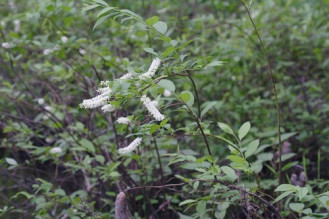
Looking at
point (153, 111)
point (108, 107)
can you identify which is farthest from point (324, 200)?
point (108, 107)

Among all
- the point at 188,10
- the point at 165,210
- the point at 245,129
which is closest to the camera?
the point at 245,129

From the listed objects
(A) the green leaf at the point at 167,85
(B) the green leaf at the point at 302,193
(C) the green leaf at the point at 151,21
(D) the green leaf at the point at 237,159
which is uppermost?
(C) the green leaf at the point at 151,21

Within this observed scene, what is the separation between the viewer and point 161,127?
1.77m

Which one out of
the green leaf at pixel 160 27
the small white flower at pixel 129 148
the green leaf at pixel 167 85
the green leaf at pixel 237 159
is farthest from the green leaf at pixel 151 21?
the green leaf at pixel 237 159

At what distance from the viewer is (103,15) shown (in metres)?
1.36

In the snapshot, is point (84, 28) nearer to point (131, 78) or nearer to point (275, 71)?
point (275, 71)

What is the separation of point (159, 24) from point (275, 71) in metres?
1.96

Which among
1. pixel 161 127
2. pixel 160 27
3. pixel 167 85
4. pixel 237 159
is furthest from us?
pixel 161 127

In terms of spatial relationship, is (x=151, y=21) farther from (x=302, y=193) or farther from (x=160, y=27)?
(x=302, y=193)

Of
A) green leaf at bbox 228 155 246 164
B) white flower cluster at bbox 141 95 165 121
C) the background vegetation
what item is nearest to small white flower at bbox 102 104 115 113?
white flower cluster at bbox 141 95 165 121

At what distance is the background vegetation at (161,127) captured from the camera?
2.07m

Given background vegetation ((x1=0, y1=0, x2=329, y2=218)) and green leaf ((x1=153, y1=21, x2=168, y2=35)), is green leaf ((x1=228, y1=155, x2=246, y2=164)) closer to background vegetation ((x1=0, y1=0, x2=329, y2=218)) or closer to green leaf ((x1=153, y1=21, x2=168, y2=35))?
background vegetation ((x1=0, y1=0, x2=329, y2=218))

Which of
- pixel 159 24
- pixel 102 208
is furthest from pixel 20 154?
pixel 159 24

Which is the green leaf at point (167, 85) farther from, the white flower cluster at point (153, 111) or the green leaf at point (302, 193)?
the green leaf at point (302, 193)
